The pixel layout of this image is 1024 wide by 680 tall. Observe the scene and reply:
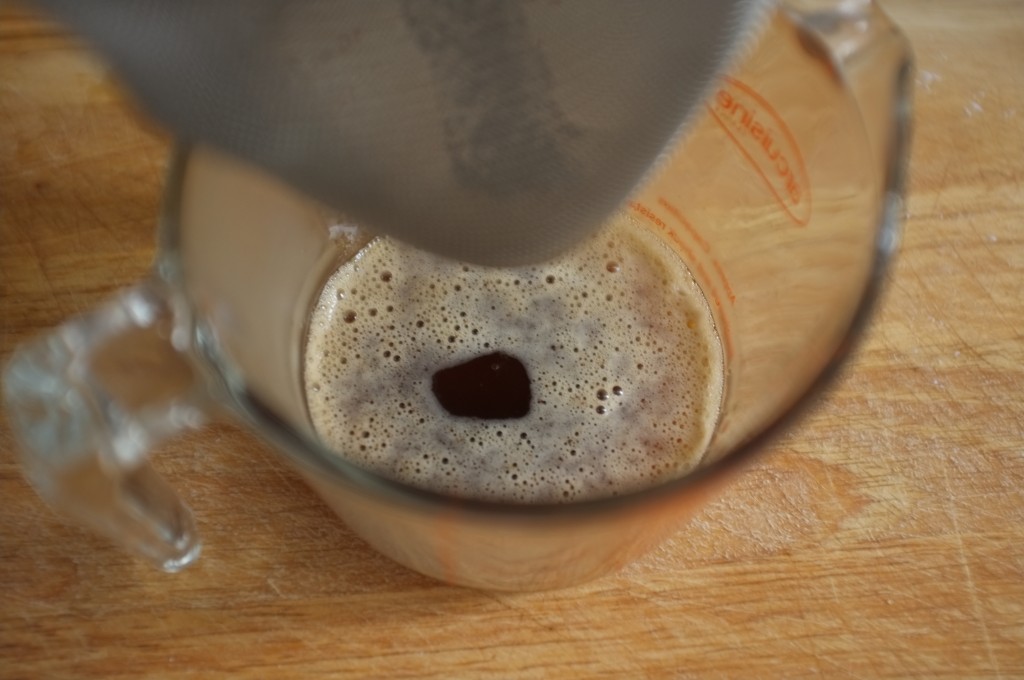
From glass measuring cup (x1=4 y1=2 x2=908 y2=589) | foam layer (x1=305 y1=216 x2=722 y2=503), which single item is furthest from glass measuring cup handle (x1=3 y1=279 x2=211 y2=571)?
foam layer (x1=305 y1=216 x2=722 y2=503)

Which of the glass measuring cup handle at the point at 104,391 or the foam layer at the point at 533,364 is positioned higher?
the glass measuring cup handle at the point at 104,391

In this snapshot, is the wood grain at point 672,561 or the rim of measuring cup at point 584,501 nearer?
the rim of measuring cup at point 584,501

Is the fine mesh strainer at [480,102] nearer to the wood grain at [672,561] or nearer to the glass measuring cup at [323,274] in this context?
the glass measuring cup at [323,274]

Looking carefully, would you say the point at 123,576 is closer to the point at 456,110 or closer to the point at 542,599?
the point at 542,599

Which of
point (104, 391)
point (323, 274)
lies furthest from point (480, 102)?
point (104, 391)

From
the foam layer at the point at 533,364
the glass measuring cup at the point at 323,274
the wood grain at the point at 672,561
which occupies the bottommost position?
the wood grain at the point at 672,561

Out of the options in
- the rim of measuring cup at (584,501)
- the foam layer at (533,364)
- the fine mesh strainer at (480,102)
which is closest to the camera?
the rim of measuring cup at (584,501)

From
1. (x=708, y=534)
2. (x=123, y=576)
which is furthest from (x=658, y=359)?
(x=123, y=576)

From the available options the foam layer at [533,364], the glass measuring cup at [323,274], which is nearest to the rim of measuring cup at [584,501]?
the glass measuring cup at [323,274]
